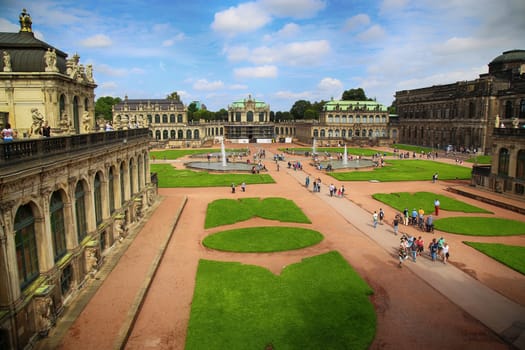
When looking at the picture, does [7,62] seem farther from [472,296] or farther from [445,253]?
[472,296]

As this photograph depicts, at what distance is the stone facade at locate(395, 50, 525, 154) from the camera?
8466 centimetres

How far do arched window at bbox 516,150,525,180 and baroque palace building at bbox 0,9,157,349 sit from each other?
40502mm

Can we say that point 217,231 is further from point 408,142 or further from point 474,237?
point 408,142

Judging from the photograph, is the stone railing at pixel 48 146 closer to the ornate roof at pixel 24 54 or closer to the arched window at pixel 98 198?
the arched window at pixel 98 198

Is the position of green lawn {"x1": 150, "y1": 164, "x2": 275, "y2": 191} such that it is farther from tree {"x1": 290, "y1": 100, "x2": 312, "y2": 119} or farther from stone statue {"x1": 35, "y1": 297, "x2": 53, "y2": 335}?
tree {"x1": 290, "y1": 100, "x2": 312, "y2": 119}

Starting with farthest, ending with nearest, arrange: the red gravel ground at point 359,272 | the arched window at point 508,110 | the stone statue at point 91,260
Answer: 1. the arched window at point 508,110
2. the stone statue at point 91,260
3. the red gravel ground at point 359,272

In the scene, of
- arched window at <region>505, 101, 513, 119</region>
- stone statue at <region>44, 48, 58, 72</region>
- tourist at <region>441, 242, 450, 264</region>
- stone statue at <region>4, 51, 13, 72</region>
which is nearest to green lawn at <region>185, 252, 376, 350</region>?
tourist at <region>441, 242, 450, 264</region>

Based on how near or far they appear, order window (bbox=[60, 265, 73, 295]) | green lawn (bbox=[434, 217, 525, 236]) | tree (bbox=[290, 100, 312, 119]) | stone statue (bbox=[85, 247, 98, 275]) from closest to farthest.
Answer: window (bbox=[60, 265, 73, 295]) → stone statue (bbox=[85, 247, 98, 275]) → green lawn (bbox=[434, 217, 525, 236]) → tree (bbox=[290, 100, 312, 119])

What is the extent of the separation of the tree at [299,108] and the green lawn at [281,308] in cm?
16884

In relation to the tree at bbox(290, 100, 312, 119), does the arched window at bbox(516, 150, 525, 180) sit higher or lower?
lower

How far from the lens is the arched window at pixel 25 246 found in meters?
15.0

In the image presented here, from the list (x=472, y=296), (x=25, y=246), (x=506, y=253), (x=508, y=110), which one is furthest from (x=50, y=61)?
(x=508, y=110)

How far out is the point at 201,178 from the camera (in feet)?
185


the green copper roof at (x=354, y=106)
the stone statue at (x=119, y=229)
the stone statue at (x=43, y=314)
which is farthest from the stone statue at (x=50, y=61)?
the green copper roof at (x=354, y=106)
